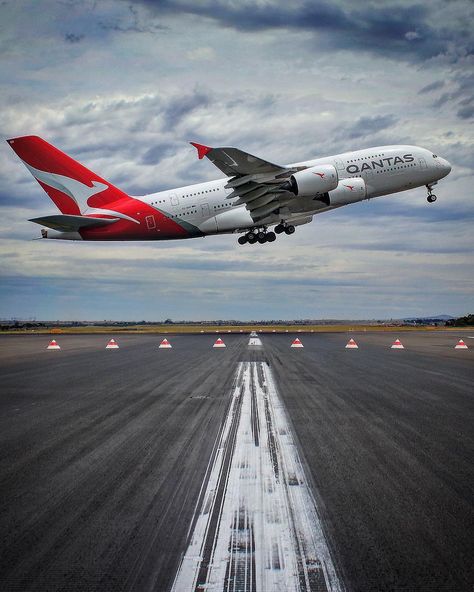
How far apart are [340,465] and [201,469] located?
5.57ft

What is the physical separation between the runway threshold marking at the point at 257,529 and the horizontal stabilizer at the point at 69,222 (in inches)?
1085

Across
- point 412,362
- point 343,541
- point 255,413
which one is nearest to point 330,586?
point 343,541

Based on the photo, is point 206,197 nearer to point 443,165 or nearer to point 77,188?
point 77,188

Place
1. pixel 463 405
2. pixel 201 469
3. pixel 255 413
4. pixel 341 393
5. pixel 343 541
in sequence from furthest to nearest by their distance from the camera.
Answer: pixel 341 393 < pixel 463 405 < pixel 255 413 < pixel 201 469 < pixel 343 541

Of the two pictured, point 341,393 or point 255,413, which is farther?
point 341,393

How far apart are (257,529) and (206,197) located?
33472 millimetres

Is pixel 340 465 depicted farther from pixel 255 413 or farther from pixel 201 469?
pixel 255 413

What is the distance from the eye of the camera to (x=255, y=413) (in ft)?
32.4

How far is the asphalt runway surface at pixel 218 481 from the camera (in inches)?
143

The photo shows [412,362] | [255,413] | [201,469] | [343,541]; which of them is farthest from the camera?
[412,362]

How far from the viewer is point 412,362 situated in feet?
69.5

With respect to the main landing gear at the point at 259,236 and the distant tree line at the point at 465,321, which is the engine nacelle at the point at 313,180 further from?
the distant tree line at the point at 465,321

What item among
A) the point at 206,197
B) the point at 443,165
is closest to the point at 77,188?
the point at 206,197

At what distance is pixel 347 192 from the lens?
35.3 metres
